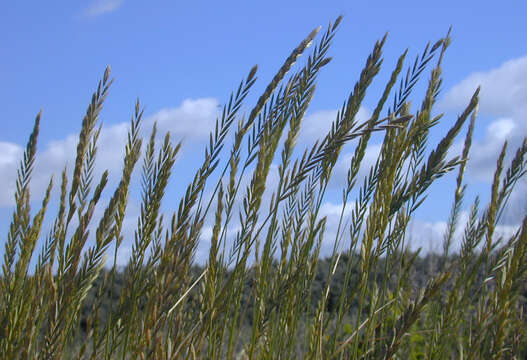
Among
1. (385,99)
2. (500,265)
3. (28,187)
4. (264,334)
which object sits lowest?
(264,334)

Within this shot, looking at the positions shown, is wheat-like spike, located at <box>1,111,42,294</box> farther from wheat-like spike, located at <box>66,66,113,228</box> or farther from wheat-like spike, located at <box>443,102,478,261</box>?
wheat-like spike, located at <box>443,102,478,261</box>

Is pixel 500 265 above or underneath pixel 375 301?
above

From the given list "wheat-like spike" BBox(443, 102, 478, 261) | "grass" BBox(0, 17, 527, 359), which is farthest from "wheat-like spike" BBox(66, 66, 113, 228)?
"wheat-like spike" BBox(443, 102, 478, 261)

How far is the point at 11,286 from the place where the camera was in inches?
77.7

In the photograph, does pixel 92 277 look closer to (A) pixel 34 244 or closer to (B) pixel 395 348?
(A) pixel 34 244

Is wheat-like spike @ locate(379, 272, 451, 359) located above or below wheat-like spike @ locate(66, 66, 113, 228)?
below

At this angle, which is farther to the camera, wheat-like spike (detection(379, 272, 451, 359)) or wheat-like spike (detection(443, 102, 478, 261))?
wheat-like spike (detection(443, 102, 478, 261))

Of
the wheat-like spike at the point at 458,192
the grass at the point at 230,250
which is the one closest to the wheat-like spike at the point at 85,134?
the grass at the point at 230,250

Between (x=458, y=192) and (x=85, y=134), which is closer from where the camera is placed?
(x=85, y=134)

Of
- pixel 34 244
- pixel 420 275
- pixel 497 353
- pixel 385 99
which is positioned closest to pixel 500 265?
pixel 497 353

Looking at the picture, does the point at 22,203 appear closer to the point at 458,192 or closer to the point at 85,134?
the point at 85,134

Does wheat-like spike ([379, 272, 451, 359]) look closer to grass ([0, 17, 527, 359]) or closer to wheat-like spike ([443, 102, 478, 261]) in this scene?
grass ([0, 17, 527, 359])

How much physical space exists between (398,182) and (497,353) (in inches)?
22.9

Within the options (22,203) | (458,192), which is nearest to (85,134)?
(22,203)
